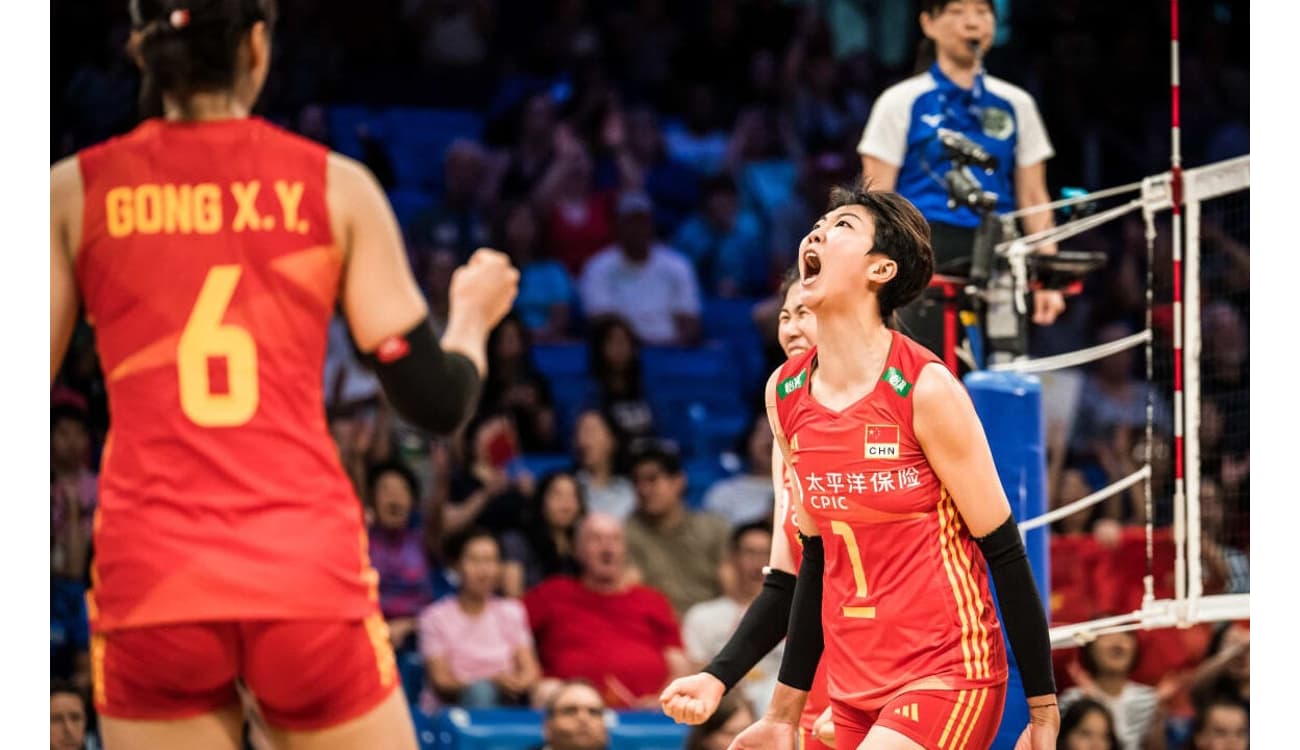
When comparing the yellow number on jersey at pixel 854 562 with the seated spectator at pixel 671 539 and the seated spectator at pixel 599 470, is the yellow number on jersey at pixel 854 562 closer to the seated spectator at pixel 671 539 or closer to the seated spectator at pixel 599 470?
the seated spectator at pixel 671 539

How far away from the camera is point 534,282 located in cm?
1015

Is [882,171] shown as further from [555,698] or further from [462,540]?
[462,540]

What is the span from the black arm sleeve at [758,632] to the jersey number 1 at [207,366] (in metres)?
1.38

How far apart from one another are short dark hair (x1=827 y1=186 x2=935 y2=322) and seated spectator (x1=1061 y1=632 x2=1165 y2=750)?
3.97 metres

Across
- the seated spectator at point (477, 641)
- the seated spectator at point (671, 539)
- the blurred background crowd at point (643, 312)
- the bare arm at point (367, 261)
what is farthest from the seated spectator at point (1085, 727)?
the bare arm at point (367, 261)

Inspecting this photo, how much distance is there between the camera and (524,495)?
27.2 feet

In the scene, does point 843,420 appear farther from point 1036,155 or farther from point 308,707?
point 1036,155

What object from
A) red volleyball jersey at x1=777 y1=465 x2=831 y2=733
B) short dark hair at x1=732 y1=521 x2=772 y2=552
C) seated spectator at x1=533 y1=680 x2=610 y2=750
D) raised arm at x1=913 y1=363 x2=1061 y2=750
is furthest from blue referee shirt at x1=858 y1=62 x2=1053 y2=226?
short dark hair at x1=732 y1=521 x2=772 y2=552

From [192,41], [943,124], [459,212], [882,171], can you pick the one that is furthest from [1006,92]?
[459,212]

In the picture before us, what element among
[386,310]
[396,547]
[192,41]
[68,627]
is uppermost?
[192,41]

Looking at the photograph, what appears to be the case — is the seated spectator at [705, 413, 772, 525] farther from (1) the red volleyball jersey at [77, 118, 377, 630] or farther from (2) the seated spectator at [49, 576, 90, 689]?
(1) the red volleyball jersey at [77, 118, 377, 630]

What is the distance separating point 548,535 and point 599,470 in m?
0.56

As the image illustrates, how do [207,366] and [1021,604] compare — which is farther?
[1021,604]

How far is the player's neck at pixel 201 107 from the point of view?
3167 millimetres
